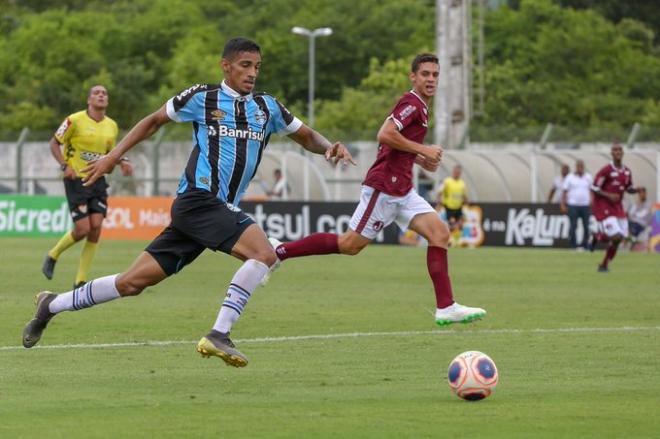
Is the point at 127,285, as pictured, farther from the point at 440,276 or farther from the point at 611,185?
the point at 611,185

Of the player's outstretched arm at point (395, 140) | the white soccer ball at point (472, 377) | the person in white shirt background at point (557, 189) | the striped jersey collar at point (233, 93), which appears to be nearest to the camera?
the white soccer ball at point (472, 377)

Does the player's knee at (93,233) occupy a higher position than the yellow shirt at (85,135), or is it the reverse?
the yellow shirt at (85,135)

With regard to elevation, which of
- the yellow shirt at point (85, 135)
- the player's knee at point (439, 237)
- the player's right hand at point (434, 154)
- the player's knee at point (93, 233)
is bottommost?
the player's knee at point (93, 233)

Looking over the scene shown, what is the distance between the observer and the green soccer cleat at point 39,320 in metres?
11.0

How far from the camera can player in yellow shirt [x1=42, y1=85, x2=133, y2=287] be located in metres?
18.5

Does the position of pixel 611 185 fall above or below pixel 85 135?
below

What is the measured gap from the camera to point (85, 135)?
1858cm

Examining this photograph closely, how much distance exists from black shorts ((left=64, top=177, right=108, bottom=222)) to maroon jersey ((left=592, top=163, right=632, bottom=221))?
936 centimetres

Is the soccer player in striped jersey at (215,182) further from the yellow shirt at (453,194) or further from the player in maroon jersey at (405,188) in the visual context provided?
the yellow shirt at (453,194)

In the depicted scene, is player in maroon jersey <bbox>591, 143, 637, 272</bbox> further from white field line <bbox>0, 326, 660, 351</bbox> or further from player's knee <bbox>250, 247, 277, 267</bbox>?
player's knee <bbox>250, 247, 277, 267</bbox>

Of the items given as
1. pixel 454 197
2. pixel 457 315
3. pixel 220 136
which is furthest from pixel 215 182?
pixel 454 197

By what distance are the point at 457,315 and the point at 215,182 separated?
3.10 m

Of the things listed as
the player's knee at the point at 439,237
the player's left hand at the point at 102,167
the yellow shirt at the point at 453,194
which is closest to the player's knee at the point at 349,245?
the player's knee at the point at 439,237

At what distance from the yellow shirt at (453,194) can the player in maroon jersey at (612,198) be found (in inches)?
374
